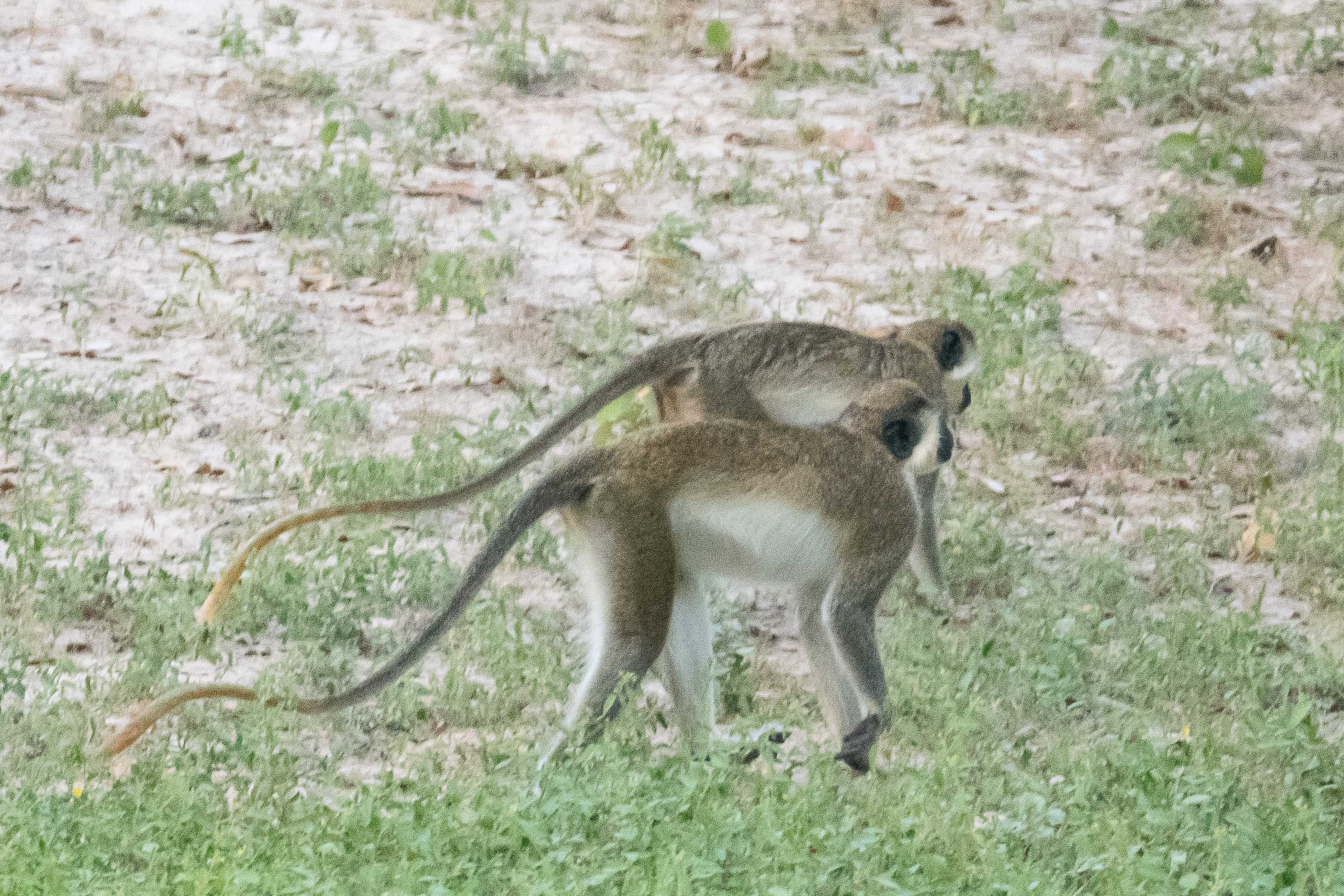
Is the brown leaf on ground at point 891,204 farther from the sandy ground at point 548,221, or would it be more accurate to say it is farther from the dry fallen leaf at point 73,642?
the dry fallen leaf at point 73,642

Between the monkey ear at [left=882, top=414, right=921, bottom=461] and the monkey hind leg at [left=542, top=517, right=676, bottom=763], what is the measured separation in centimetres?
97

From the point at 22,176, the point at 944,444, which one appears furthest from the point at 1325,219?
the point at 22,176

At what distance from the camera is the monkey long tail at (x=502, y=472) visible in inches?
217

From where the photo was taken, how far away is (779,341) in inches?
263

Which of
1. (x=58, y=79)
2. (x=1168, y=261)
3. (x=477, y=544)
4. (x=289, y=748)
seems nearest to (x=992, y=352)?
(x=1168, y=261)

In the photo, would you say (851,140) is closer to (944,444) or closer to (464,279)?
(464,279)

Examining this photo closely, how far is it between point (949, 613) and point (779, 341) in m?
1.17

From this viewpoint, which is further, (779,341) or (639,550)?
(779,341)

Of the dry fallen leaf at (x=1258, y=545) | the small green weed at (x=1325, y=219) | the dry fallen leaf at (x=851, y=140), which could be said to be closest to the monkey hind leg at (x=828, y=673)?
the dry fallen leaf at (x=1258, y=545)

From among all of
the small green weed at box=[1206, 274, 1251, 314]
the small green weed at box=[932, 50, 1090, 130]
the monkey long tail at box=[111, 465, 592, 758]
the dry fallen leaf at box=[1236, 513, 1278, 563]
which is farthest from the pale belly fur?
the small green weed at box=[932, 50, 1090, 130]

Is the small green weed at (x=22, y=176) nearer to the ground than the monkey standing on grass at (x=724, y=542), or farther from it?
nearer to the ground

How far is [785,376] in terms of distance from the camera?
6668 mm

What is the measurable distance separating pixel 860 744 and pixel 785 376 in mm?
1686

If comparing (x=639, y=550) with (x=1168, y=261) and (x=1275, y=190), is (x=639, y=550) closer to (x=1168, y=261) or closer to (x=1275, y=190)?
(x=1168, y=261)
